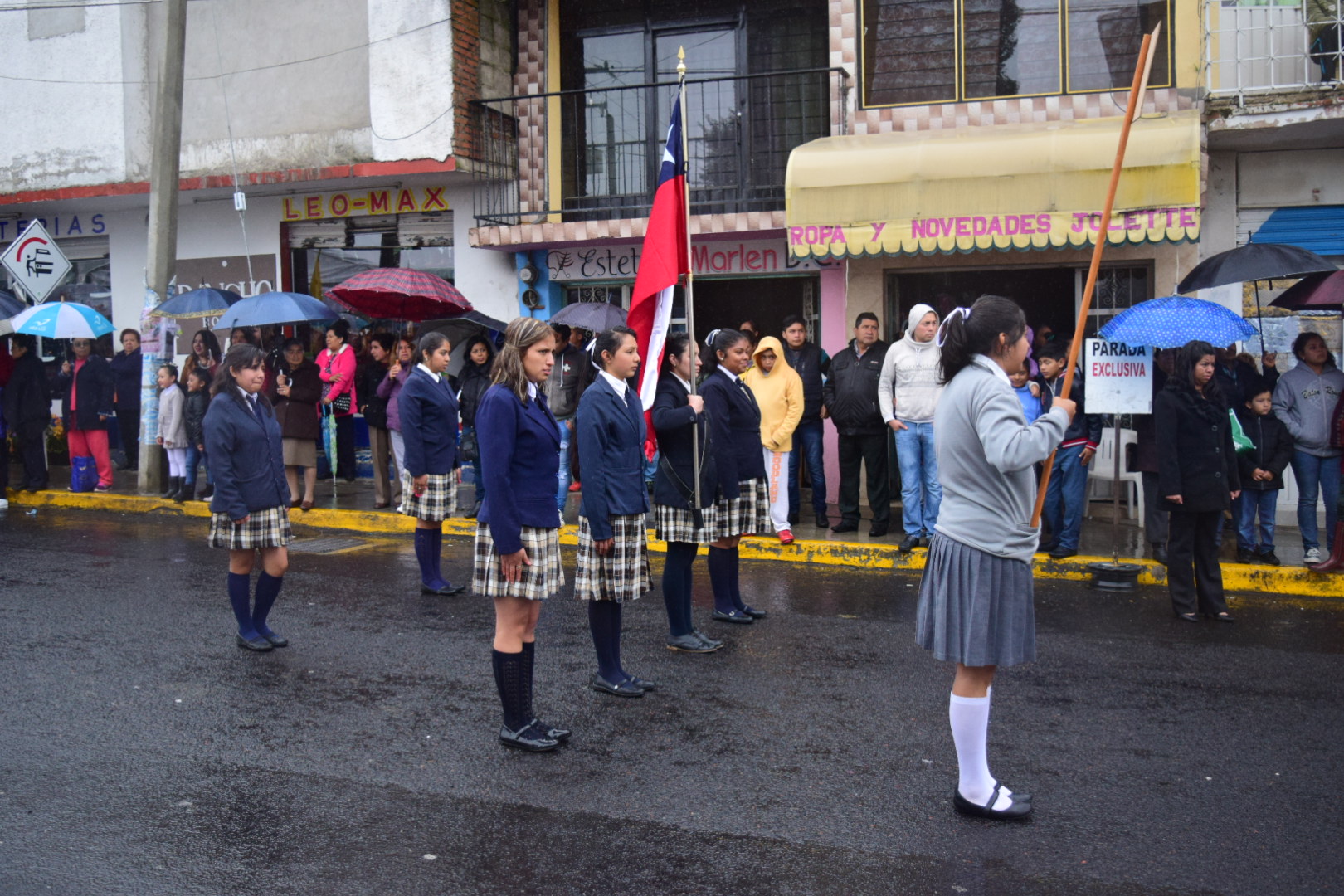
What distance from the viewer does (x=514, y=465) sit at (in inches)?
207

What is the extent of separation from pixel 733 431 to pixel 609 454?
6.23ft

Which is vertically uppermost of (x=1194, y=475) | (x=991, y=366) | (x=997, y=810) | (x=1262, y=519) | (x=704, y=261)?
(x=704, y=261)

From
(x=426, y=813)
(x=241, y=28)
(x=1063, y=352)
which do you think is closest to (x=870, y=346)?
(x=1063, y=352)

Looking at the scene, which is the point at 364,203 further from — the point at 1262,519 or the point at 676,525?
the point at 1262,519

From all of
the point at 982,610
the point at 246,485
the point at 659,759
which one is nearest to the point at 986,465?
the point at 982,610

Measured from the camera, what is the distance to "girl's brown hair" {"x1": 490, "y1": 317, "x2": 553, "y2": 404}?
518 centimetres

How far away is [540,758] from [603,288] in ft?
31.4

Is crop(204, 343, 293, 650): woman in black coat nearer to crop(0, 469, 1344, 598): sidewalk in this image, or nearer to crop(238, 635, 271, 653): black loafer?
crop(238, 635, 271, 653): black loafer

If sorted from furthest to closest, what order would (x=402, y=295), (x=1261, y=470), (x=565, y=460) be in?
(x=402, y=295)
(x=565, y=460)
(x=1261, y=470)

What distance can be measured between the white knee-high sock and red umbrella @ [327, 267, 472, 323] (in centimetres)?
907

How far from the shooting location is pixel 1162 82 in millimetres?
11555

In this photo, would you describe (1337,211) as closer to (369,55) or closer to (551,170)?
(551,170)

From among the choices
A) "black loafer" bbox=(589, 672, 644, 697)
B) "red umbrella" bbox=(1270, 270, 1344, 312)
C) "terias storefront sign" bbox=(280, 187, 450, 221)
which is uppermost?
"terias storefront sign" bbox=(280, 187, 450, 221)

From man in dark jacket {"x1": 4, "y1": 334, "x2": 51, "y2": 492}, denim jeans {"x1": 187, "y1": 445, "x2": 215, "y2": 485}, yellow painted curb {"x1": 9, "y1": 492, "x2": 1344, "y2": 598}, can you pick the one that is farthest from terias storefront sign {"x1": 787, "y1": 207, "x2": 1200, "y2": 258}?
man in dark jacket {"x1": 4, "y1": 334, "x2": 51, "y2": 492}
